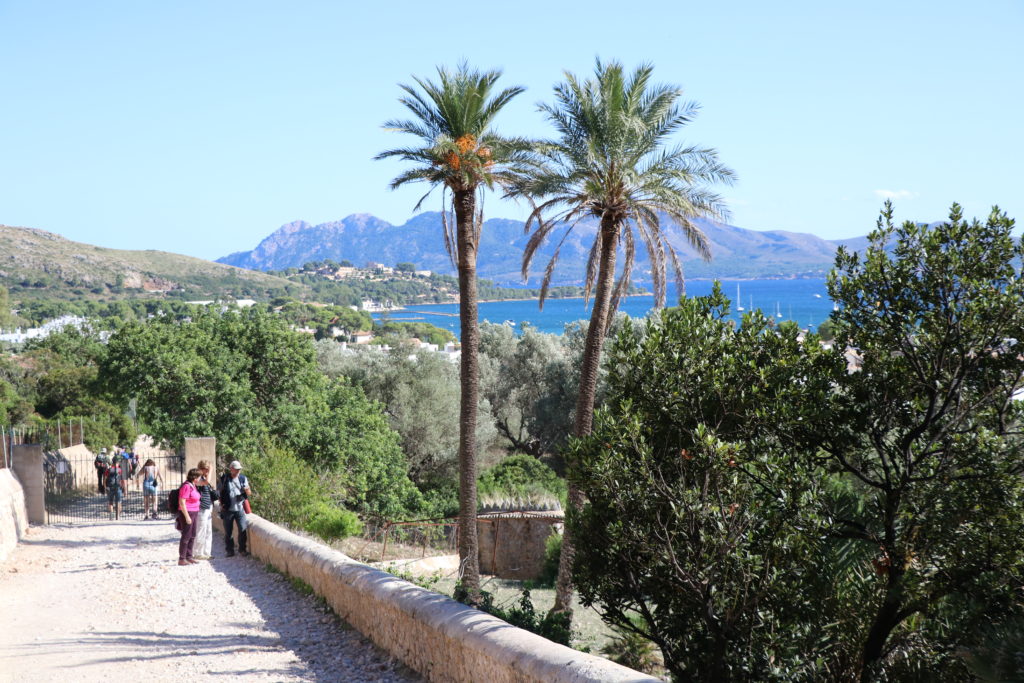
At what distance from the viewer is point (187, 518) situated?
40.8ft

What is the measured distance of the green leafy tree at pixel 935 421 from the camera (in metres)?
6.50

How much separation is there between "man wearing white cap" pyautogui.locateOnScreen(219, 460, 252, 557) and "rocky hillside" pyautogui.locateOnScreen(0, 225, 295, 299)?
A: 125881 mm

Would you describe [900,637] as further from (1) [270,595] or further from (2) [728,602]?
(1) [270,595]

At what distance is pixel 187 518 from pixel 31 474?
7.26m

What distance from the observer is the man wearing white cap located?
12.8 m

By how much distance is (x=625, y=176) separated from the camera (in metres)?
14.7

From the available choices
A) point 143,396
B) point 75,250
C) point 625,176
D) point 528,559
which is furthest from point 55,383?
point 75,250

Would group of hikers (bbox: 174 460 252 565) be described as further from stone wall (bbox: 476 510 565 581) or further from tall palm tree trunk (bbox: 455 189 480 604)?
stone wall (bbox: 476 510 565 581)

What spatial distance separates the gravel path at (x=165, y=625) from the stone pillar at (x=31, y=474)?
13.6ft

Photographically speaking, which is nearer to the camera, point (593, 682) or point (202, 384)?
point (593, 682)

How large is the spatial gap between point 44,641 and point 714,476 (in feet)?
21.4

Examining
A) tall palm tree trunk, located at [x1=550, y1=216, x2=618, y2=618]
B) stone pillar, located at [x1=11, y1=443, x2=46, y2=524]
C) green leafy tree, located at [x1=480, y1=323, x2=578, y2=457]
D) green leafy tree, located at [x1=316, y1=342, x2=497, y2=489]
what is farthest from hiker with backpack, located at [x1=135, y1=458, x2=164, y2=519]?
green leafy tree, located at [x1=480, y1=323, x2=578, y2=457]

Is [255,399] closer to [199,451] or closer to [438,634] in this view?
[199,451]

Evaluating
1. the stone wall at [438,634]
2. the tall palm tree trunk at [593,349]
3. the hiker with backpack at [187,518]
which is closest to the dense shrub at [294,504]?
the hiker with backpack at [187,518]
